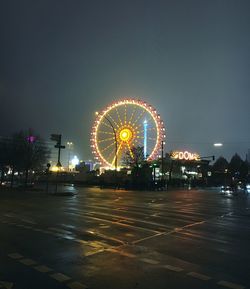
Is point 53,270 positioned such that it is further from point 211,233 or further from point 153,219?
point 153,219

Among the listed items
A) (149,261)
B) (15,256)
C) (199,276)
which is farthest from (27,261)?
(199,276)

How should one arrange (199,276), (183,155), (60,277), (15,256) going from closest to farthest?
(60,277), (199,276), (15,256), (183,155)

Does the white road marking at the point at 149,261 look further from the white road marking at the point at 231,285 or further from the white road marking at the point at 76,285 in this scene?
the white road marking at the point at 76,285

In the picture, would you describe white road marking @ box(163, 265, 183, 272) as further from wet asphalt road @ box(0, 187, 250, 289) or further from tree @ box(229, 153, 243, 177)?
tree @ box(229, 153, 243, 177)

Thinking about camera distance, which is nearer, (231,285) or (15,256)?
(231,285)

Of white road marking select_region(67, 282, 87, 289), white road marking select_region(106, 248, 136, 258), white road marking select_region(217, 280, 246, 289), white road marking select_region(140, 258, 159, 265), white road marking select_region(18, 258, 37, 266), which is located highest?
white road marking select_region(106, 248, 136, 258)

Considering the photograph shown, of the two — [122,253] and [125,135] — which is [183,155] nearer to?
[125,135]

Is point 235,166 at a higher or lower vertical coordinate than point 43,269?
higher

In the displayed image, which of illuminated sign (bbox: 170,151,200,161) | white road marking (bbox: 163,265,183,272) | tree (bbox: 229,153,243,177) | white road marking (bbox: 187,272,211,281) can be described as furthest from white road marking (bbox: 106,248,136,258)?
tree (bbox: 229,153,243,177)

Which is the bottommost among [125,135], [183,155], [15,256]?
[15,256]

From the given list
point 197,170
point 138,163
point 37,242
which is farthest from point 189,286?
point 197,170

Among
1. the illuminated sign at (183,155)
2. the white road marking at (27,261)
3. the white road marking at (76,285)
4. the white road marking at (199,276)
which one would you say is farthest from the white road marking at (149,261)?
the illuminated sign at (183,155)

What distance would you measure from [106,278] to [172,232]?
265 inches

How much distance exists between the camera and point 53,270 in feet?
27.2
